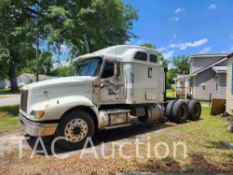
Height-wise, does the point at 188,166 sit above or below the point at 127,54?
below

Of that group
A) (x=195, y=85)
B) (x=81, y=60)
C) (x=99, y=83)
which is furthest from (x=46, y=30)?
(x=195, y=85)

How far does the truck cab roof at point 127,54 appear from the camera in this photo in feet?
25.7

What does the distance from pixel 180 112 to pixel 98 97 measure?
4.53 metres

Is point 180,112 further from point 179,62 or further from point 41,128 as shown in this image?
point 179,62

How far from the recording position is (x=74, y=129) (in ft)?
21.4

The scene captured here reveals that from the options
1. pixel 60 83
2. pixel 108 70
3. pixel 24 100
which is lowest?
pixel 24 100

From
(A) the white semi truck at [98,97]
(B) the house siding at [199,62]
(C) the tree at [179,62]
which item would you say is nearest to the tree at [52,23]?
(A) the white semi truck at [98,97]

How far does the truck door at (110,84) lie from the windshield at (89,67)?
23 cm

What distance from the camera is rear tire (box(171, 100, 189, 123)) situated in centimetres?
1012

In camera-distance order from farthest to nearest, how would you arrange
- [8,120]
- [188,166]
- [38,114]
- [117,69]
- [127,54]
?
1. [8,120]
2. [127,54]
3. [117,69]
4. [38,114]
5. [188,166]

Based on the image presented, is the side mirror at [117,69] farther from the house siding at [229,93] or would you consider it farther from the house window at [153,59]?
the house siding at [229,93]

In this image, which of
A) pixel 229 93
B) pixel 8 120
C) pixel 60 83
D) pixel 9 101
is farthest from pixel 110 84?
pixel 9 101

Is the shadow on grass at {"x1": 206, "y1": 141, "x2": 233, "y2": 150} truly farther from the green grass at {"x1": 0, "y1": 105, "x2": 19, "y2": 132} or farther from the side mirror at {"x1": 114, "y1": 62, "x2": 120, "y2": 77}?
the green grass at {"x1": 0, "y1": 105, "x2": 19, "y2": 132}

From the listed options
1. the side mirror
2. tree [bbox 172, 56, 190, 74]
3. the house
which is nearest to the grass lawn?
the side mirror
